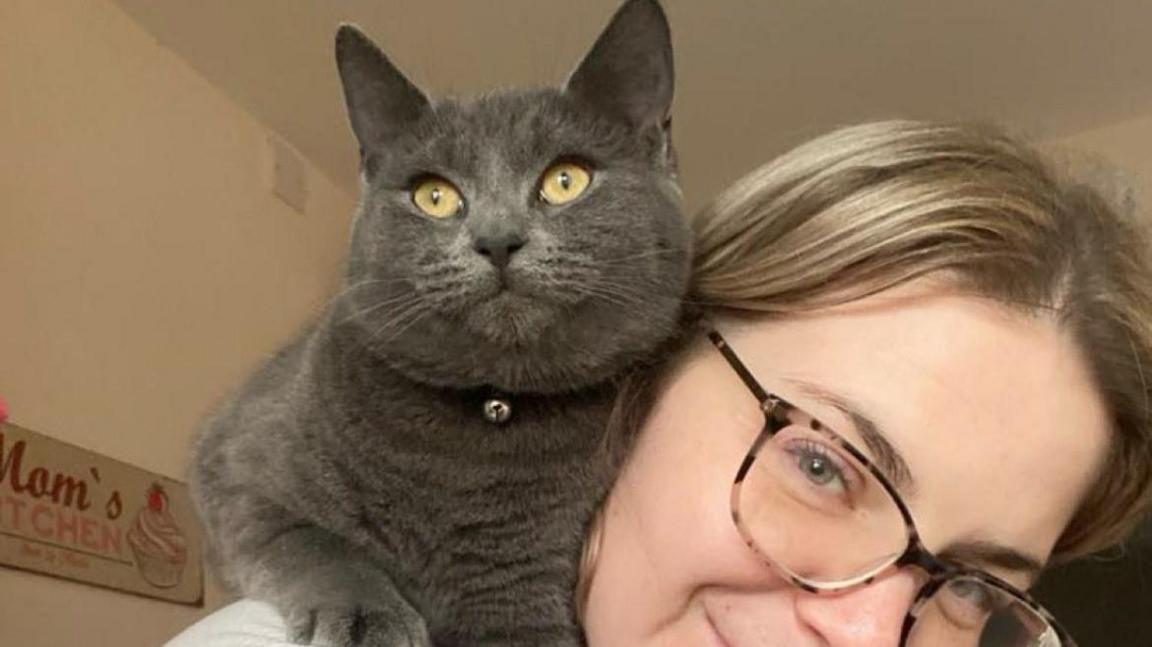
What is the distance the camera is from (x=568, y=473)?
938 mm

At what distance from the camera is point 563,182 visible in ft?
3.07

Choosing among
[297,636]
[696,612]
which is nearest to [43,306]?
[297,636]

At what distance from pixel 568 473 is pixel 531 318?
0.13 metres

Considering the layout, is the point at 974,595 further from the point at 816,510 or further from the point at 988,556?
the point at 816,510

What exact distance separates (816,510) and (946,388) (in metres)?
0.12

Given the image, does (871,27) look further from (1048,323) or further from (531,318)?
(531,318)

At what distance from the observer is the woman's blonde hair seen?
92cm

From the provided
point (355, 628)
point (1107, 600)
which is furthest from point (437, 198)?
point (1107, 600)

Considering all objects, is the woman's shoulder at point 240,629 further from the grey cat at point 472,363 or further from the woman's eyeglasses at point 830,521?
the woman's eyeglasses at point 830,521

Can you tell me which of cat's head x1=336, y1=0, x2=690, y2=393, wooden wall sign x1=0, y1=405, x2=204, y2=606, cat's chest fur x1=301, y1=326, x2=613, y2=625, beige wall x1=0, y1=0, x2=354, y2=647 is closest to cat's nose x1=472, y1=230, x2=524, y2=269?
cat's head x1=336, y1=0, x2=690, y2=393

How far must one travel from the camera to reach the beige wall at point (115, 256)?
1.88m

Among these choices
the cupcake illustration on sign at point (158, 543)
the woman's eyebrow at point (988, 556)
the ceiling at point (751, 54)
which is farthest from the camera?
the ceiling at point (751, 54)

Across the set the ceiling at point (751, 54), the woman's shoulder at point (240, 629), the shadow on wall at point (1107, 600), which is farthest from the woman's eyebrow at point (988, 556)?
the ceiling at point (751, 54)

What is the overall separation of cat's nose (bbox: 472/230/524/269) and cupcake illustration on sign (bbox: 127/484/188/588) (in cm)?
140
